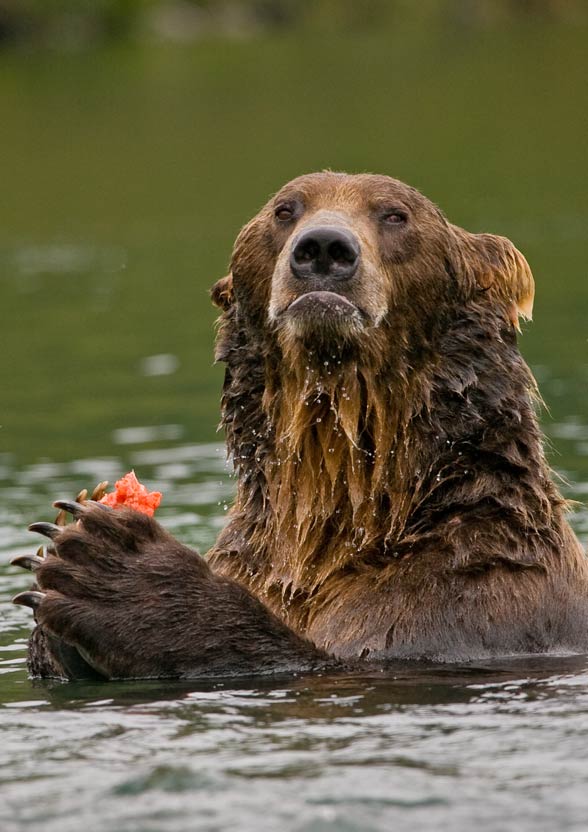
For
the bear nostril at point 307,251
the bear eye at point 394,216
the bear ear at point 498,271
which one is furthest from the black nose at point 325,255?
the bear ear at point 498,271

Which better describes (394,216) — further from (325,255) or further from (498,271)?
(325,255)

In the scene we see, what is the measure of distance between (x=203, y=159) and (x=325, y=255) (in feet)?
108

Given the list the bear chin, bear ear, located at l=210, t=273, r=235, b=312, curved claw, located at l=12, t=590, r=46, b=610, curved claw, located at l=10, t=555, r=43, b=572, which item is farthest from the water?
bear ear, located at l=210, t=273, r=235, b=312

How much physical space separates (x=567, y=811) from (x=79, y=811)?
1.41 meters

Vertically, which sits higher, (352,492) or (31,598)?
(352,492)

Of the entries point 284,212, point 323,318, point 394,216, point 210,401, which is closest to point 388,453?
point 323,318

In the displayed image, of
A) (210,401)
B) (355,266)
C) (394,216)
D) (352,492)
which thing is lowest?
(352,492)

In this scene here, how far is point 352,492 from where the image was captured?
7.62 metres

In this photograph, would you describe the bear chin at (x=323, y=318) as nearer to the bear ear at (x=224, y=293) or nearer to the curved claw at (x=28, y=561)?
the bear ear at (x=224, y=293)

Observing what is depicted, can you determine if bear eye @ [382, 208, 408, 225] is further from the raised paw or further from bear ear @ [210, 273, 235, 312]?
the raised paw

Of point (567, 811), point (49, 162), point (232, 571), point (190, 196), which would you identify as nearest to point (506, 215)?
point (190, 196)

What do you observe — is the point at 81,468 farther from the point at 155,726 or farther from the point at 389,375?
the point at 155,726

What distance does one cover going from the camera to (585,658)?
7434mm

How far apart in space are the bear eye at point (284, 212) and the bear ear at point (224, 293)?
1.42ft
